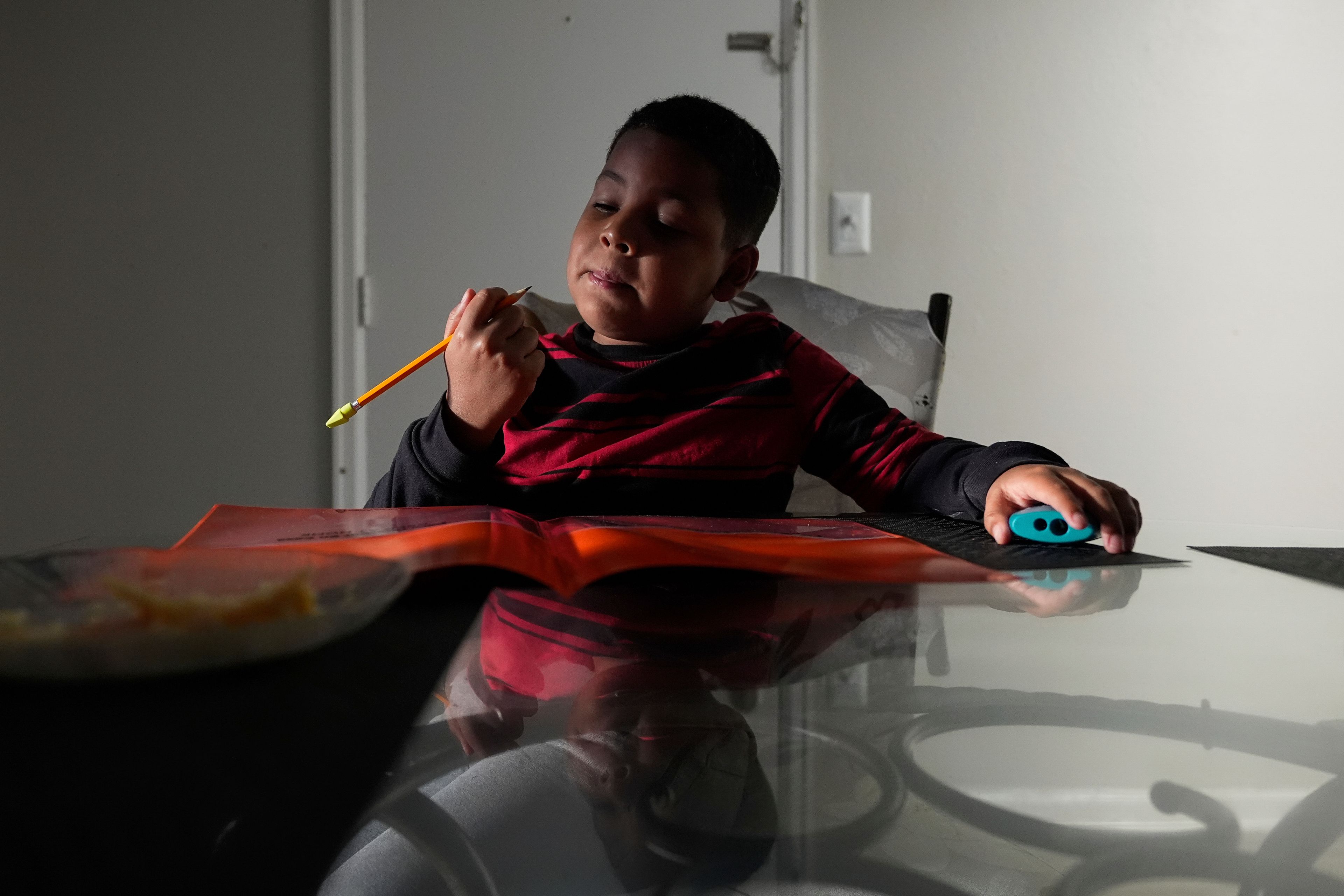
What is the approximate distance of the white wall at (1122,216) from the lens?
1774 millimetres

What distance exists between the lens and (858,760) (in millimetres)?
184

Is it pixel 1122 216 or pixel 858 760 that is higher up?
pixel 1122 216

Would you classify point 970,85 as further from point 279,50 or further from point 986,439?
point 279,50

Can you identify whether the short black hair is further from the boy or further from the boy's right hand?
the boy's right hand

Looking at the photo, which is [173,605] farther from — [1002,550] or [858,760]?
[1002,550]

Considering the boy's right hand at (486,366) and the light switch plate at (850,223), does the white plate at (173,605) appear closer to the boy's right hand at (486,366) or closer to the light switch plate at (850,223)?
the boy's right hand at (486,366)

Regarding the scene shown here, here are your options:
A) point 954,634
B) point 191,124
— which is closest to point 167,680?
point 954,634

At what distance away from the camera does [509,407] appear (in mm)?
717

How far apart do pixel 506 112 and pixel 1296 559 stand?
1.63 metres

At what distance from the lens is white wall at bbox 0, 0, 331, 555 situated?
1823 mm

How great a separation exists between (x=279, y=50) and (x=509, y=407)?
1515 millimetres

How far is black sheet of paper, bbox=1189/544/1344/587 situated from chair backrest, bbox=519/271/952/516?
0.55 meters

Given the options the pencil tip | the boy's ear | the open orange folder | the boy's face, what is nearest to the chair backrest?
the boy's ear

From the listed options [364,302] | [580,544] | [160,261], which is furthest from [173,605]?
[160,261]
